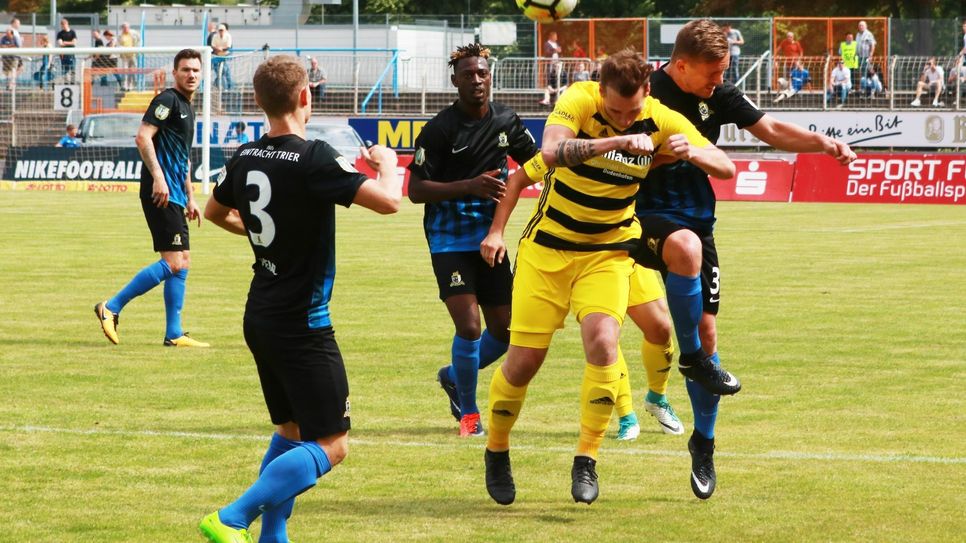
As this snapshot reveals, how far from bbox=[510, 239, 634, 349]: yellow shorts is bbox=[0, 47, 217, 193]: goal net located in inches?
1106

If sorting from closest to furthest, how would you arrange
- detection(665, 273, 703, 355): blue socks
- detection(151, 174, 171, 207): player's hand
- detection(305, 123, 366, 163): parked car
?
detection(665, 273, 703, 355): blue socks, detection(151, 174, 171, 207): player's hand, detection(305, 123, 366, 163): parked car

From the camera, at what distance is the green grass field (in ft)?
21.8

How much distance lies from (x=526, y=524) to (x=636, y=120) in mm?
1861

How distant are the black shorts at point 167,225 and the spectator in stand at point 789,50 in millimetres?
27021

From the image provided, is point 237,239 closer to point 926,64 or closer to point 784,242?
point 784,242

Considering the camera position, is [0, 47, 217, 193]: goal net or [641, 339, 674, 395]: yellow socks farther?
[0, 47, 217, 193]: goal net

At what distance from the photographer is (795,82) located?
36.9 m

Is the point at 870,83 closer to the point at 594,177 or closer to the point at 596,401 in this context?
the point at 594,177

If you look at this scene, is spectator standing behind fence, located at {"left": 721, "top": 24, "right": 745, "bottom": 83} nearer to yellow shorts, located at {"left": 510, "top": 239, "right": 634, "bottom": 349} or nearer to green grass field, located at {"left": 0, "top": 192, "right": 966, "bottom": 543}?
green grass field, located at {"left": 0, "top": 192, "right": 966, "bottom": 543}

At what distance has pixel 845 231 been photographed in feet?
80.2

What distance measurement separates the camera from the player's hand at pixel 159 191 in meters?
12.0

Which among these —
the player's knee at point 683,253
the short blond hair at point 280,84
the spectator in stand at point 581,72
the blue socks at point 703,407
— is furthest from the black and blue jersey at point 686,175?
the spectator in stand at point 581,72

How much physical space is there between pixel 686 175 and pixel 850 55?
30153 millimetres

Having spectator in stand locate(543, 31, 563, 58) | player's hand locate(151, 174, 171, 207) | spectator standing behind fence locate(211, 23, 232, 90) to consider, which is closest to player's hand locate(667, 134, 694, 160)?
player's hand locate(151, 174, 171, 207)
